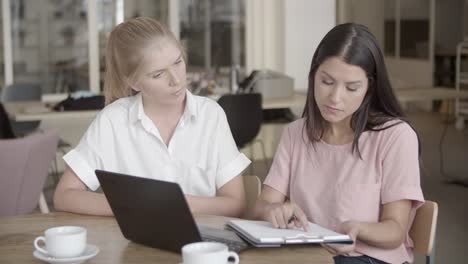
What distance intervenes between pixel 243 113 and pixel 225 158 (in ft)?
9.88

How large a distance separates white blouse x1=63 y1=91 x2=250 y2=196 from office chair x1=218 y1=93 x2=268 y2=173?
2821mm

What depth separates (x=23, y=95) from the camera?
19.9 feet

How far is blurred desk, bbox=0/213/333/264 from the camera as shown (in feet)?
5.36

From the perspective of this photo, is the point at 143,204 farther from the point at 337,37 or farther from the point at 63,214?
the point at 337,37

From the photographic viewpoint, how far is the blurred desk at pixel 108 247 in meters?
1.63

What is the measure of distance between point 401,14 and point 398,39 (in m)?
0.38

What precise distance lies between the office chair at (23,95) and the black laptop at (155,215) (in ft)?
14.5

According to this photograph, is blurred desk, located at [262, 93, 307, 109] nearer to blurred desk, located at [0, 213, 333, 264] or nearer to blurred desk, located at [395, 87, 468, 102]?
blurred desk, located at [395, 87, 468, 102]

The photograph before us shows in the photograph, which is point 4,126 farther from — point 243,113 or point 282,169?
point 282,169

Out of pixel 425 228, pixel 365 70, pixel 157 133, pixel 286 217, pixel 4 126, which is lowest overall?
pixel 4 126

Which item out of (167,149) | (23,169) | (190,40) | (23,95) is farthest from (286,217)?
(190,40)

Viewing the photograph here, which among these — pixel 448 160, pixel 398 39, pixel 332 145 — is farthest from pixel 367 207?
pixel 398 39

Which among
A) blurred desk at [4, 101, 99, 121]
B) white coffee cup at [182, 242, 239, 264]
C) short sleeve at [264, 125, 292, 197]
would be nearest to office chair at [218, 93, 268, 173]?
blurred desk at [4, 101, 99, 121]

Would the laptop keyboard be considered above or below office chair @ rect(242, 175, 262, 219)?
above
